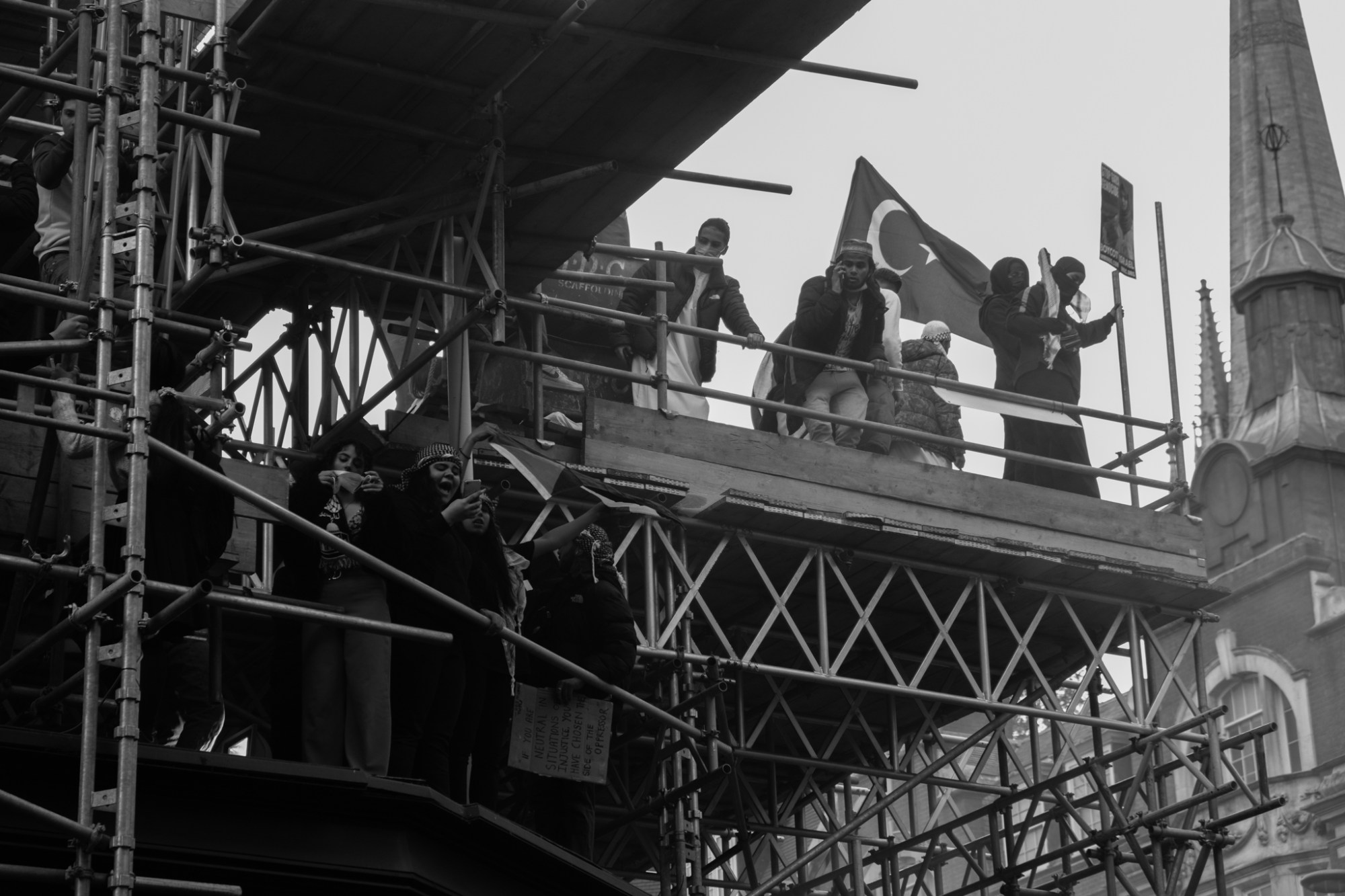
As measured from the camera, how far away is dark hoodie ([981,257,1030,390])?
20719mm

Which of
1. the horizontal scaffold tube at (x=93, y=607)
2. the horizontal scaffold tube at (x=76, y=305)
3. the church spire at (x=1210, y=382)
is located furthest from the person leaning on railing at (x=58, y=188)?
the church spire at (x=1210, y=382)

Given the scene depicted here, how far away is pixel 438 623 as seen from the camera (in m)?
11.6

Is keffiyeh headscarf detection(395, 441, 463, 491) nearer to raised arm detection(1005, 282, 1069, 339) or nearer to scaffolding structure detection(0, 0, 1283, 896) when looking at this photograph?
scaffolding structure detection(0, 0, 1283, 896)

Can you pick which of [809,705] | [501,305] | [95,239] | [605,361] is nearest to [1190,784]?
[809,705]

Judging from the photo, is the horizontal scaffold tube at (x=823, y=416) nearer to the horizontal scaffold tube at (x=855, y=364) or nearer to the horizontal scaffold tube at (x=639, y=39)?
the horizontal scaffold tube at (x=855, y=364)

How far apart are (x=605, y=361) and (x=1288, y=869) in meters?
25.9

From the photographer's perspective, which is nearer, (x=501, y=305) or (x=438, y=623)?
(x=438, y=623)

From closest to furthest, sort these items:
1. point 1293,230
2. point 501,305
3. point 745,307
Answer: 1. point 501,305
2. point 745,307
3. point 1293,230

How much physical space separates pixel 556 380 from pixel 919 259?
5.95 m

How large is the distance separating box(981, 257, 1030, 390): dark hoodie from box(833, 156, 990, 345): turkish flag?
1.02 meters

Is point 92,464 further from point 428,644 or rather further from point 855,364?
point 855,364

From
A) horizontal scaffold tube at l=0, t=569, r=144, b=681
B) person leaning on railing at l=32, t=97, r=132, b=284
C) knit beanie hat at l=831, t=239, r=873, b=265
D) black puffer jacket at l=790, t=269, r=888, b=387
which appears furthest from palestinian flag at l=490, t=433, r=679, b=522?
horizontal scaffold tube at l=0, t=569, r=144, b=681

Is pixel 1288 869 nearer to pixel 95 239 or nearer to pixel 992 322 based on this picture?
pixel 992 322

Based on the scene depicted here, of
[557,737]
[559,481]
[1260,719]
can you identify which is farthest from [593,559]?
[1260,719]
